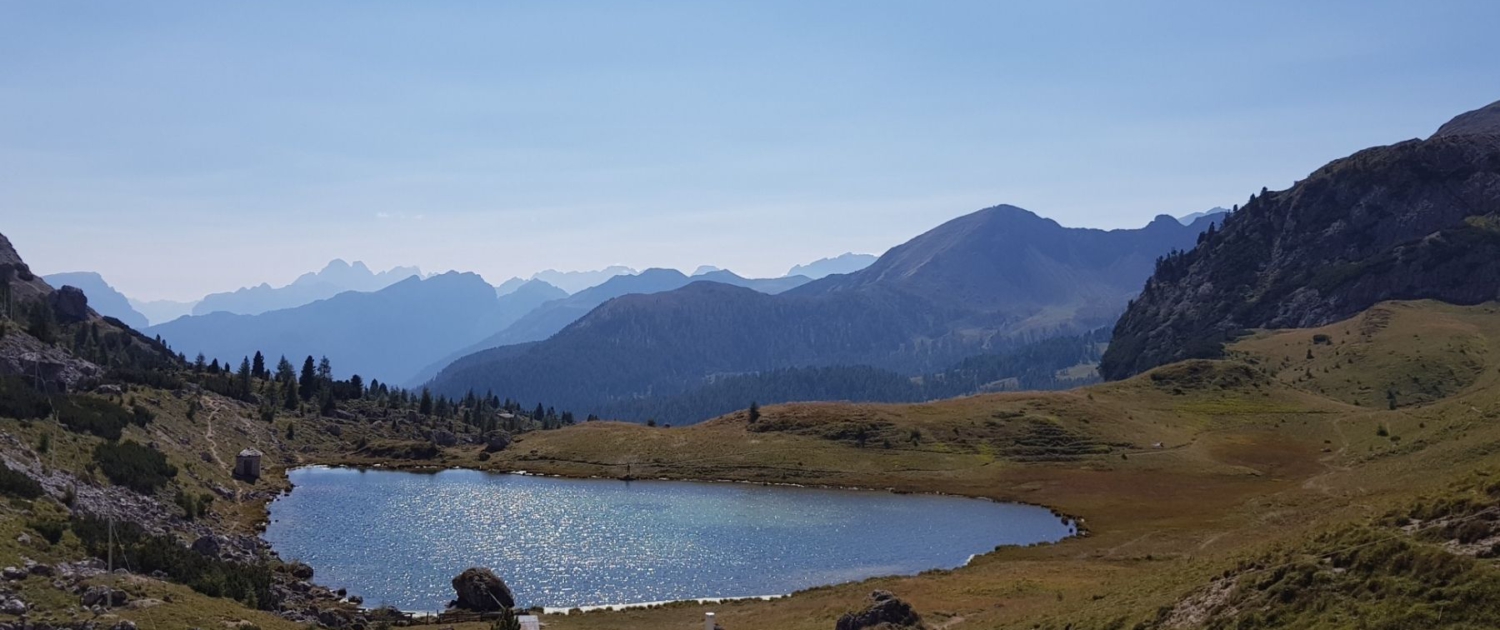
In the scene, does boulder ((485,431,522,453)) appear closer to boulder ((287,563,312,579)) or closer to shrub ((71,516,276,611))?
boulder ((287,563,312,579))

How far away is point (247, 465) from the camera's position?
125188 millimetres

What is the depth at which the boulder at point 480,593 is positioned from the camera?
65188 mm

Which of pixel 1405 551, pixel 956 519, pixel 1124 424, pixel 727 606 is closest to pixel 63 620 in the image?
pixel 727 606

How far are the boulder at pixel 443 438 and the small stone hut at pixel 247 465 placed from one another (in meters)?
60.2

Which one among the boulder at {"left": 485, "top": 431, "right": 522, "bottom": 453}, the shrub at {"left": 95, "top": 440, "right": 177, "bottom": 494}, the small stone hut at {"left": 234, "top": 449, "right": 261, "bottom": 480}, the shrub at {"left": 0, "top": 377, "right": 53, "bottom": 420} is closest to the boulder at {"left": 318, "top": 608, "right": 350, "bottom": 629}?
the shrub at {"left": 95, "top": 440, "right": 177, "bottom": 494}

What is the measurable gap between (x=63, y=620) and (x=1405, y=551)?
53.4 meters

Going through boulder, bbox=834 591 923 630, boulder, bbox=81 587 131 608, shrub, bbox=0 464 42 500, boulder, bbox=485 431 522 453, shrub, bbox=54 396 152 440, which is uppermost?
shrub, bbox=54 396 152 440

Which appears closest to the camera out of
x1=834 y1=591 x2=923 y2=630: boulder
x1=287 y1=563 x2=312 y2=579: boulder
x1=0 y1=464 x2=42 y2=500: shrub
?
x1=834 y1=591 x2=923 y2=630: boulder

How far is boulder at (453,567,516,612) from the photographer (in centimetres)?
6519

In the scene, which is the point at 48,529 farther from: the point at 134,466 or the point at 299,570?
the point at 134,466

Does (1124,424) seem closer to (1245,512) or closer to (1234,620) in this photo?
(1245,512)

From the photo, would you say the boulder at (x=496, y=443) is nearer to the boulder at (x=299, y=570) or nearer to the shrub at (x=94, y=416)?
the shrub at (x=94, y=416)

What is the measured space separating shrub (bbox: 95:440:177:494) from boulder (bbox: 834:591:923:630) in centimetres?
6768

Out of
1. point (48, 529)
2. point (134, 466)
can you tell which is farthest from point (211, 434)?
point (48, 529)
